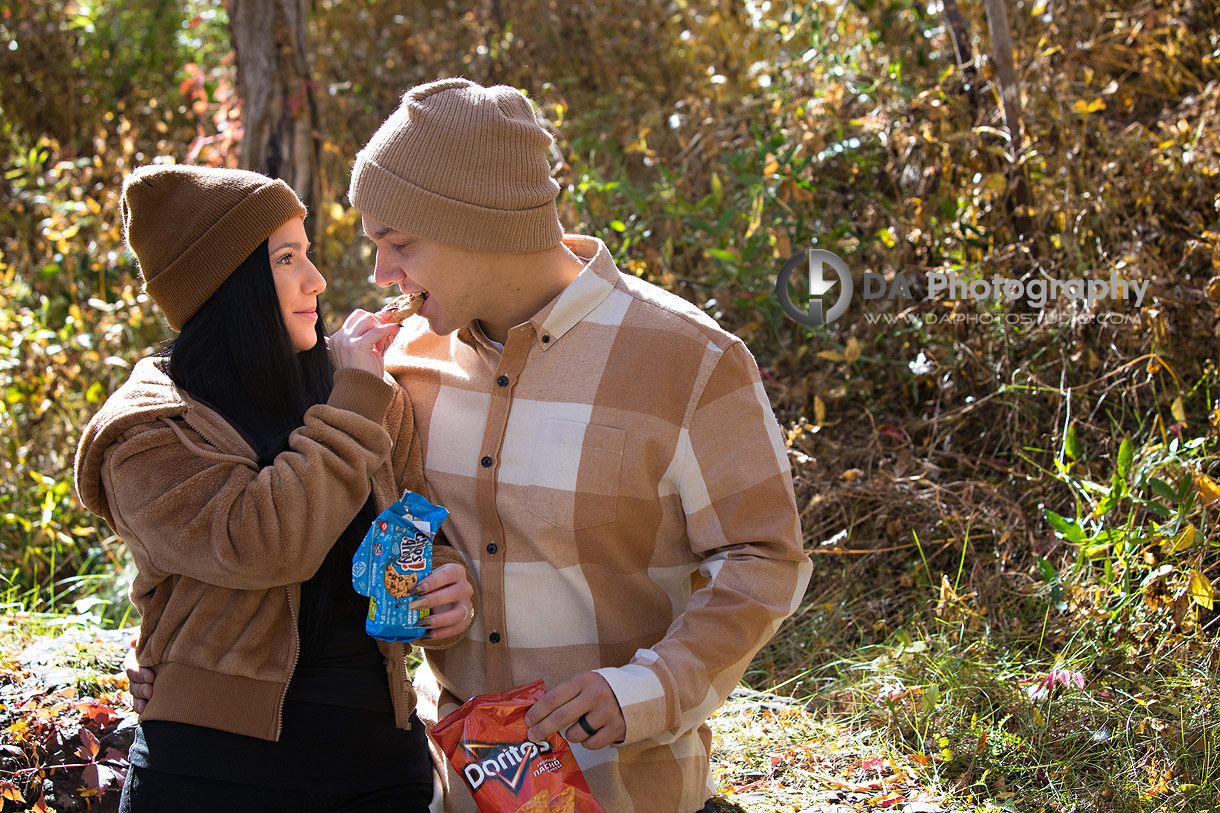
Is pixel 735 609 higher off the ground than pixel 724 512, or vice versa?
pixel 724 512

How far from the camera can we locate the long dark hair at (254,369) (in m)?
1.99

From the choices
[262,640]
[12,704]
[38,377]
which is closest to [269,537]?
[262,640]

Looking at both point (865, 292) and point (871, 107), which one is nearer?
point (865, 292)

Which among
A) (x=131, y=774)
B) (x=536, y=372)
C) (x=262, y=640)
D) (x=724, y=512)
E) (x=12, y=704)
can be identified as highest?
(x=536, y=372)

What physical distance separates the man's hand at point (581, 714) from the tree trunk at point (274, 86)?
9.74 ft

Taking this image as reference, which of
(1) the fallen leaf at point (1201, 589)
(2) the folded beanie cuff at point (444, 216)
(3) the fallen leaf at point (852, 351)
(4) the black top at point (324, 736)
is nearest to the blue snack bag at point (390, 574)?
(4) the black top at point (324, 736)

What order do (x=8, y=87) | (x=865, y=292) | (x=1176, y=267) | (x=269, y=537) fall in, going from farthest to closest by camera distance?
(x=8, y=87) → (x=865, y=292) → (x=1176, y=267) → (x=269, y=537)

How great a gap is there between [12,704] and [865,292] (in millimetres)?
3057

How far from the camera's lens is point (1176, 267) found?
3770mm

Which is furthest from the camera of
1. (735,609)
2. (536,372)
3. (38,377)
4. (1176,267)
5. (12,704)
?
(38,377)

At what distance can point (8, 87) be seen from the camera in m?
6.60

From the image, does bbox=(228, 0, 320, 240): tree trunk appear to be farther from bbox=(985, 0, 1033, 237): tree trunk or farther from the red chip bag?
the red chip bag

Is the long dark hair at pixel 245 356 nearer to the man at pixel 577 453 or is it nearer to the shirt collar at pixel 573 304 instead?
the man at pixel 577 453

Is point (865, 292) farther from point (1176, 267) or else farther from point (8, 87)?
point (8, 87)
